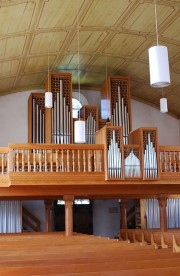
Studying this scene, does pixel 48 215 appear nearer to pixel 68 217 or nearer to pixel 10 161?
pixel 68 217

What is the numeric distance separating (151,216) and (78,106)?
19.3ft

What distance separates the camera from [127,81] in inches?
659

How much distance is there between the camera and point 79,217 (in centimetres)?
1950

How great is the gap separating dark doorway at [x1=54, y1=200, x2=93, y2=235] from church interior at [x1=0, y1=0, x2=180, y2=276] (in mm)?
45

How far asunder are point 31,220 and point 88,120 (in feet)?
16.3

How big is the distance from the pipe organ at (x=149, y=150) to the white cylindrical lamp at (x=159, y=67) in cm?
676

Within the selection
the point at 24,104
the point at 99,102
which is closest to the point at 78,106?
the point at 99,102

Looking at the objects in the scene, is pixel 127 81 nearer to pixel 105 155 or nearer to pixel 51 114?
pixel 51 114

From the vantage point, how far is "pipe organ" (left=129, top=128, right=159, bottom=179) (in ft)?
41.6

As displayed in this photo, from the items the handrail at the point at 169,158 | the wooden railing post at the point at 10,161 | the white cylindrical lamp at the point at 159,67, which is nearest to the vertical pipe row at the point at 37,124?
the wooden railing post at the point at 10,161

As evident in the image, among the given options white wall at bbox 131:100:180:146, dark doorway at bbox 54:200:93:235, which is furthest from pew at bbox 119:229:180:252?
white wall at bbox 131:100:180:146

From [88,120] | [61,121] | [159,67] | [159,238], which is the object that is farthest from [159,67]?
[88,120]

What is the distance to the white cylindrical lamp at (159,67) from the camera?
598 centimetres

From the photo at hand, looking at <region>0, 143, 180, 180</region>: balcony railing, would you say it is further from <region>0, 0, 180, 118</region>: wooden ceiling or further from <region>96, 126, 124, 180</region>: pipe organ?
<region>0, 0, 180, 118</region>: wooden ceiling
